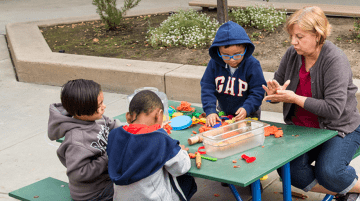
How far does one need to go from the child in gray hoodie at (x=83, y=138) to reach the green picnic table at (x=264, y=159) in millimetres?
527

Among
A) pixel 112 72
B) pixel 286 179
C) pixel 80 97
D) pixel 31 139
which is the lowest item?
pixel 31 139

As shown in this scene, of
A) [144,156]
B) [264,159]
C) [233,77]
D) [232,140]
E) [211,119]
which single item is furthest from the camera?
[233,77]

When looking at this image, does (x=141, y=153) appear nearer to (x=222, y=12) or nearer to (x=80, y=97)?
(x=80, y=97)

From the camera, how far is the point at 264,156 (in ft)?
7.46

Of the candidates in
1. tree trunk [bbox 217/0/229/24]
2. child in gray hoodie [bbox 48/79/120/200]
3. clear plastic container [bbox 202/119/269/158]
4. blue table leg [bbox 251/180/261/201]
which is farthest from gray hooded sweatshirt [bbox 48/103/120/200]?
tree trunk [bbox 217/0/229/24]

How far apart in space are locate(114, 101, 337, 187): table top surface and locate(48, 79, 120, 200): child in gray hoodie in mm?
526

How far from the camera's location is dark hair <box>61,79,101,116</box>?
2424 mm

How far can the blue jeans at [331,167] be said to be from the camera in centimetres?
256

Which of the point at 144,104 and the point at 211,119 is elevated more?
Answer: the point at 144,104

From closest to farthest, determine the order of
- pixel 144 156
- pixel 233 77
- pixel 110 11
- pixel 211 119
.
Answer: pixel 144 156, pixel 211 119, pixel 233 77, pixel 110 11

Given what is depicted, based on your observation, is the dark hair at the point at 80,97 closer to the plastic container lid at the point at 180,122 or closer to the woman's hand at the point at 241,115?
the plastic container lid at the point at 180,122

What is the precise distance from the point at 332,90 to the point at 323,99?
5.6 inches

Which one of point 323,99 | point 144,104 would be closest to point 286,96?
point 323,99

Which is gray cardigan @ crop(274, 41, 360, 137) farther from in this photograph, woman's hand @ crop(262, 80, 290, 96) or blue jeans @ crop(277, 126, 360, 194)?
woman's hand @ crop(262, 80, 290, 96)
